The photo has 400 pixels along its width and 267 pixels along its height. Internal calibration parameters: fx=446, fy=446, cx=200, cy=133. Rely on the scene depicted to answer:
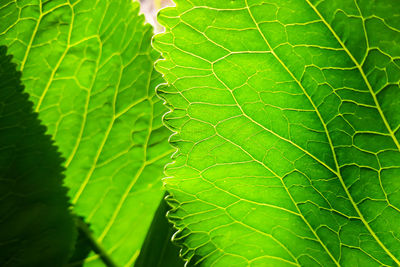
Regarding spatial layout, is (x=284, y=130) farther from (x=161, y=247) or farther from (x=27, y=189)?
(x=27, y=189)

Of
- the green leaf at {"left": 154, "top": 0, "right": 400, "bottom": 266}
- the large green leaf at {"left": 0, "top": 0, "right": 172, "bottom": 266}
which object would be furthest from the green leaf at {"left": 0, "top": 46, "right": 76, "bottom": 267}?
the green leaf at {"left": 154, "top": 0, "right": 400, "bottom": 266}

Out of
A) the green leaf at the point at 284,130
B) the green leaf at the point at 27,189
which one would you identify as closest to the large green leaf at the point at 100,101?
the green leaf at the point at 27,189

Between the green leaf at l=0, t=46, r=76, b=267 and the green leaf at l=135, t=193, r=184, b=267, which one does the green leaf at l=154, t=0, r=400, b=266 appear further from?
the green leaf at l=0, t=46, r=76, b=267

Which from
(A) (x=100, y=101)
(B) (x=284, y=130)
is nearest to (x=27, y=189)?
(A) (x=100, y=101)

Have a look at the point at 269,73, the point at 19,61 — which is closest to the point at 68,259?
the point at 19,61

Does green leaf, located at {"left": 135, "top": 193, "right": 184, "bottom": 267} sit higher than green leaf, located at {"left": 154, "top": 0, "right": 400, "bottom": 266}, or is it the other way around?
green leaf, located at {"left": 154, "top": 0, "right": 400, "bottom": 266}

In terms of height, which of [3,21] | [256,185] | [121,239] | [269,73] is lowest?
[121,239]

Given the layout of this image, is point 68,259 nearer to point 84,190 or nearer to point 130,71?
point 84,190
